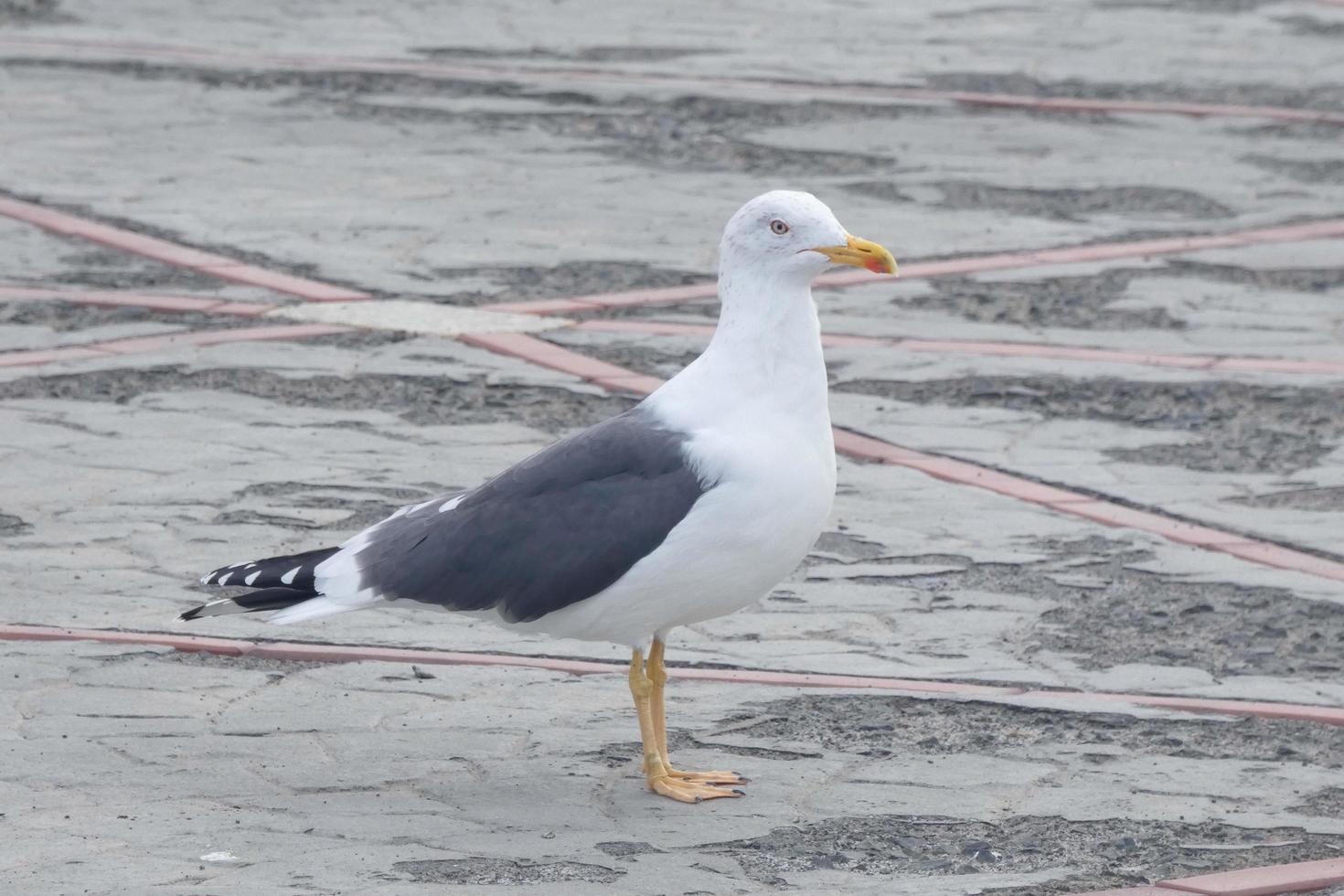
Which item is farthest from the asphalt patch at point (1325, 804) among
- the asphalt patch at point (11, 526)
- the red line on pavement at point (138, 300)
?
the red line on pavement at point (138, 300)

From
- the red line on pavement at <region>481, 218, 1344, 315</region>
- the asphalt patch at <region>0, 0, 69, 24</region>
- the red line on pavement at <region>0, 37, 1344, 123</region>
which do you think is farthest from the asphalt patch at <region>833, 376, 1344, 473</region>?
the asphalt patch at <region>0, 0, 69, 24</region>

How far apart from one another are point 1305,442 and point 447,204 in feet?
15.5

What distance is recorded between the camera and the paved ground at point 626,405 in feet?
15.1

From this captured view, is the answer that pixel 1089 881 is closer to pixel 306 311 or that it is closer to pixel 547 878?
pixel 547 878

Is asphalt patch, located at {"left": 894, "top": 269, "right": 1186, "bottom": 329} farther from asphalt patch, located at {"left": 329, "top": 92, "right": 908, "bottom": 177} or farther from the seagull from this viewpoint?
the seagull

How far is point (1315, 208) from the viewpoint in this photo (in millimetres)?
10984

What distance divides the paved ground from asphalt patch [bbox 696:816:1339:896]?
1cm

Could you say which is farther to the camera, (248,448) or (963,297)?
(963,297)

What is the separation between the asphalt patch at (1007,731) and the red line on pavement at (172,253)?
4286mm

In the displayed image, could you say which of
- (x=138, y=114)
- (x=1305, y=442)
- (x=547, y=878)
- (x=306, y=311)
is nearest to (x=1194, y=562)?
(x=1305, y=442)

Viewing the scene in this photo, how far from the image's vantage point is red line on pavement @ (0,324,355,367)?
8086mm

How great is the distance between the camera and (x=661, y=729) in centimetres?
486

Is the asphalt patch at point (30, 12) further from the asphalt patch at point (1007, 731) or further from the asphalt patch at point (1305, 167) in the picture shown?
the asphalt patch at point (1007, 731)

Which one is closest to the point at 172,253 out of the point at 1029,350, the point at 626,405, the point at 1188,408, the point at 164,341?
the point at 164,341
